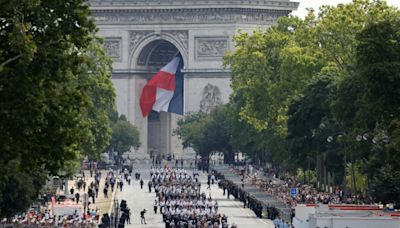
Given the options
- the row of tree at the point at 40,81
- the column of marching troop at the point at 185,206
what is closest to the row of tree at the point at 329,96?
the column of marching troop at the point at 185,206

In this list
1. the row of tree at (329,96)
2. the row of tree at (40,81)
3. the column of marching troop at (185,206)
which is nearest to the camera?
the row of tree at (40,81)

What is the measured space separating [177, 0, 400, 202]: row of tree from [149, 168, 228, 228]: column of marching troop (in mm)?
6961

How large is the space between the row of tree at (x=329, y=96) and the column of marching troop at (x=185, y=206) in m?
6.96

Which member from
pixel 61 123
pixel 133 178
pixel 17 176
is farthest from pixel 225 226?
pixel 133 178

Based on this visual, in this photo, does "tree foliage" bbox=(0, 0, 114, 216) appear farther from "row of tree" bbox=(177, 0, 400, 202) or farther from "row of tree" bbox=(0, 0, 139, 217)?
"row of tree" bbox=(177, 0, 400, 202)

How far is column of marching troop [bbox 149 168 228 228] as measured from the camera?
311ft

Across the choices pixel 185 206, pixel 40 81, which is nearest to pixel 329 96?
pixel 185 206

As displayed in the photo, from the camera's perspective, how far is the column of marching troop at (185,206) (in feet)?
311

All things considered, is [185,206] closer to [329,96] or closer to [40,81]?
[329,96]

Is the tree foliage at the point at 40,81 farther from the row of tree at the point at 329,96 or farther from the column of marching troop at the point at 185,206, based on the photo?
the column of marching troop at the point at 185,206

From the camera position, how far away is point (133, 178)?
16662 cm

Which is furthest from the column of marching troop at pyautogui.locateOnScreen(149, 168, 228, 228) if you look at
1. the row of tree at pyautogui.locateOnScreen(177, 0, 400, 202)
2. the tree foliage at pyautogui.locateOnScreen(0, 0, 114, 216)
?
the tree foliage at pyautogui.locateOnScreen(0, 0, 114, 216)

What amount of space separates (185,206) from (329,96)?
17204mm

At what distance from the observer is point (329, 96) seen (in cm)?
11612
